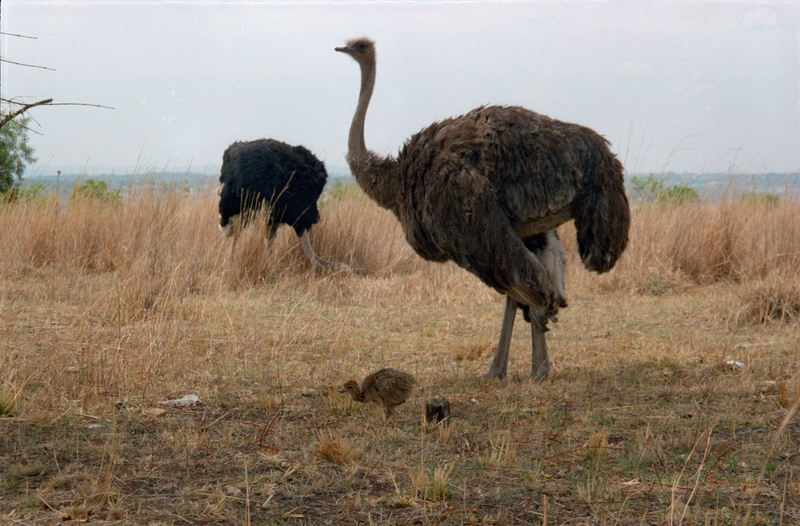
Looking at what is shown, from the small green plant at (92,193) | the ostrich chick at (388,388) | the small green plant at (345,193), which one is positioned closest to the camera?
the ostrich chick at (388,388)

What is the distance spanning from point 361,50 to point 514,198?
6.95 ft

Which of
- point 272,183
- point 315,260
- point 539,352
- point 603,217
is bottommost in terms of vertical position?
point 539,352

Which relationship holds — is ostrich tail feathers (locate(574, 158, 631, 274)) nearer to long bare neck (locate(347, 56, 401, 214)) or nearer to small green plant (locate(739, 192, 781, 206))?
long bare neck (locate(347, 56, 401, 214))

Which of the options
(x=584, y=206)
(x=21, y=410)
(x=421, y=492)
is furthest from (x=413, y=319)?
(x=421, y=492)

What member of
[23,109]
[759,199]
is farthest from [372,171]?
[759,199]

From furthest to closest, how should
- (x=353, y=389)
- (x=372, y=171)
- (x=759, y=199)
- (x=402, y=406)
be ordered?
(x=759, y=199) → (x=372, y=171) → (x=402, y=406) → (x=353, y=389)

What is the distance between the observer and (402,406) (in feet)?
15.4

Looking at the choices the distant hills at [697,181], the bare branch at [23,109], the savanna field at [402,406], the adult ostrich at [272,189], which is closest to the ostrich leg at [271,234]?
the adult ostrich at [272,189]

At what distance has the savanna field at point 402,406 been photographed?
318 cm

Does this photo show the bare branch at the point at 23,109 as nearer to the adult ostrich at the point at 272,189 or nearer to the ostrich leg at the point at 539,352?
the ostrich leg at the point at 539,352

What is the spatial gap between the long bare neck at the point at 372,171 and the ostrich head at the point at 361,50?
25.0 inches

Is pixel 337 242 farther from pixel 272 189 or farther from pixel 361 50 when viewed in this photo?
pixel 361 50

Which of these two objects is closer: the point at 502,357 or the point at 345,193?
the point at 502,357

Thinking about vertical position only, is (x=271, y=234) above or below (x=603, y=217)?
below
